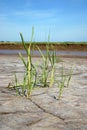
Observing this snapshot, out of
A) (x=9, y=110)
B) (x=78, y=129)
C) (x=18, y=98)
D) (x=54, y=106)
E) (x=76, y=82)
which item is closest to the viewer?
(x=78, y=129)

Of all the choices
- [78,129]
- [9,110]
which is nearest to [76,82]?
[9,110]

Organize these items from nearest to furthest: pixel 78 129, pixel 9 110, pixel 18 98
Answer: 1. pixel 78 129
2. pixel 9 110
3. pixel 18 98

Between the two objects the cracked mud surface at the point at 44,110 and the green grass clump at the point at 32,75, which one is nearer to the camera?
the cracked mud surface at the point at 44,110

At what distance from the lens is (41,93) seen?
6.99 feet

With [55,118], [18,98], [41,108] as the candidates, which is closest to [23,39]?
[18,98]

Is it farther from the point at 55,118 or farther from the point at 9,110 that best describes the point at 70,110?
the point at 9,110

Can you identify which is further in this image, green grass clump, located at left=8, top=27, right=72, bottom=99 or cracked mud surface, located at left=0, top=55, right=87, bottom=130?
green grass clump, located at left=8, top=27, right=72, bottom=99

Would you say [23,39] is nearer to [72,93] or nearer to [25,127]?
[72,93]

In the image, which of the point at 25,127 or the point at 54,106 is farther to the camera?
the point at 54,106

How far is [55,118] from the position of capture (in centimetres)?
148

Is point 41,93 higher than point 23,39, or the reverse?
point 23,39

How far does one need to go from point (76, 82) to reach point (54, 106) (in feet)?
3.08

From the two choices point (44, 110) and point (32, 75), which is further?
point (32, 75)

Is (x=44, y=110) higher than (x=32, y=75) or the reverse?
the reverse
